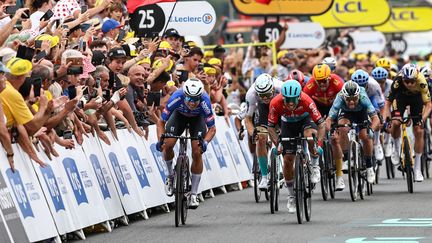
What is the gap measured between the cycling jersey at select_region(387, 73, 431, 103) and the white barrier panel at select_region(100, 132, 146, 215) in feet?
18.9

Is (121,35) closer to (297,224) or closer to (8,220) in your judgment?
(297,224)

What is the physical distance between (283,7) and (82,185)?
16.0m

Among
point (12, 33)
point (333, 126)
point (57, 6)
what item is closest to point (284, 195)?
point (333, 126)

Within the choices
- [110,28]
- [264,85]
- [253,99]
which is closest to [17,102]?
[264,85]

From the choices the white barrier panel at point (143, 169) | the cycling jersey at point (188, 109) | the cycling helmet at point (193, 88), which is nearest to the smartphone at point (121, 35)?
the white barrier panel at point (143, 169)

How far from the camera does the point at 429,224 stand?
50.8 feet

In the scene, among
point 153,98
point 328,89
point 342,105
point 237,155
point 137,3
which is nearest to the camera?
point 153,98

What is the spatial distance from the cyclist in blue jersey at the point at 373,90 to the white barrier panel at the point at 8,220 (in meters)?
8.94

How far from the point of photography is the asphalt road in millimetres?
14594

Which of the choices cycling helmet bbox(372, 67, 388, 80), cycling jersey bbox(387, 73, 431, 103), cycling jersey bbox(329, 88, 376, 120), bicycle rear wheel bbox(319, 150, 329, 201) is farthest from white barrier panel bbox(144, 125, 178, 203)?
cycling helmet bbox(372, 67, 388, 80)

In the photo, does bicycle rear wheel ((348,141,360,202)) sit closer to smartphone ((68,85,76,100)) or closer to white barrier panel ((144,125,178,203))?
white barrier panel ((144,125,178,203))

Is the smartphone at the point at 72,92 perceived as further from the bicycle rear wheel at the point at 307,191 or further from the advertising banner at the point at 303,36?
the advertising banner at the point at 303,36

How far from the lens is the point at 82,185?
15508mm

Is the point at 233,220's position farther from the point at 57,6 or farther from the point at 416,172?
the point at 416,172
